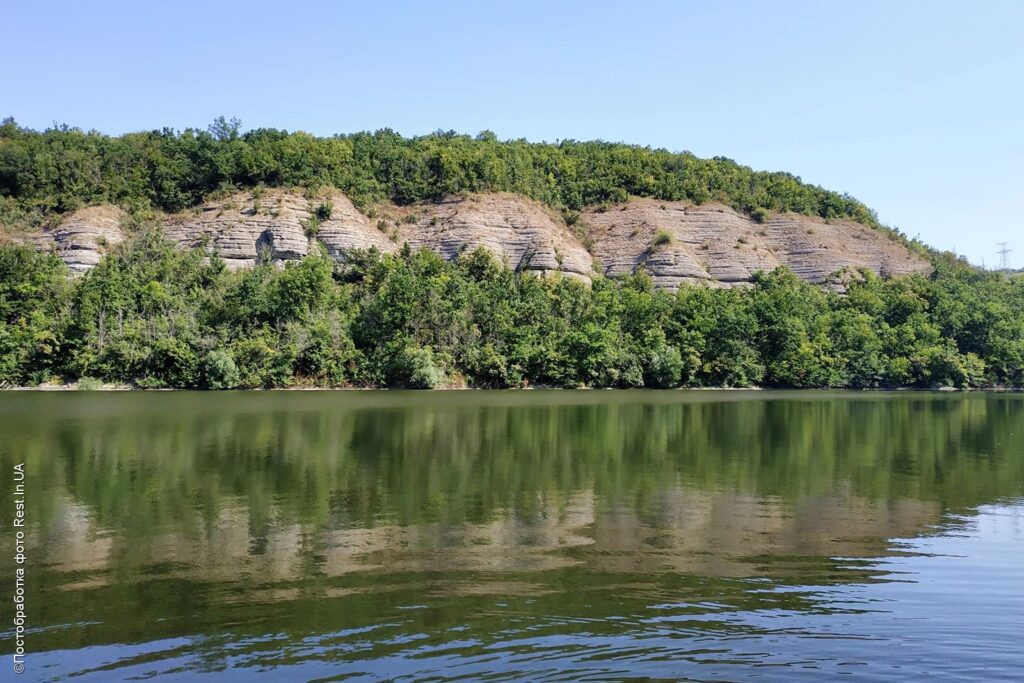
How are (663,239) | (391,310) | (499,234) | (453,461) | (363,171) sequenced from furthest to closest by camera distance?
(363,171) < (663,239) < (499,234) < (391,310) < (453,461)

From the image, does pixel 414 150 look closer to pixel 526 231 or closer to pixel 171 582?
pixel 526 231

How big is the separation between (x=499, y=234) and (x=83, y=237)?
54536 mm

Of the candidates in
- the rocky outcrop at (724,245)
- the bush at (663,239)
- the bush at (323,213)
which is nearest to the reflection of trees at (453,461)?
the bush at (323,213)

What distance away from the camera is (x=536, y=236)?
11256 cm

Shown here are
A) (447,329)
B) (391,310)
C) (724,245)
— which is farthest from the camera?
(724,245)

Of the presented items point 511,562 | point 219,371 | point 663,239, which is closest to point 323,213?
point 219,371

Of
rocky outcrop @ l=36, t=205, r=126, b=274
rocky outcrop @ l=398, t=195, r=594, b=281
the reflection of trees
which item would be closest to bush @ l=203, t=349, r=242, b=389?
the reflection of trees

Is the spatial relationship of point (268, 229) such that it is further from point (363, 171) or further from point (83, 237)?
point (363, 171)

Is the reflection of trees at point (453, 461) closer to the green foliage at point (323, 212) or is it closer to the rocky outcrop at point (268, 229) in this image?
the rocky outcrop at point (268, 229)

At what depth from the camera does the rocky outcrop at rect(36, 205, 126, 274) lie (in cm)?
9194

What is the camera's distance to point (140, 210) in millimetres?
104062

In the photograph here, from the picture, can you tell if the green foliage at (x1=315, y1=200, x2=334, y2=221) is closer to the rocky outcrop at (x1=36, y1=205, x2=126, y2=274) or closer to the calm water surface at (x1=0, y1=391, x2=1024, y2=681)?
the rocky outcrop at (x1=36, y1=205, x2=126, y2=274)

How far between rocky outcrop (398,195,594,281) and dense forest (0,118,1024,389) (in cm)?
488

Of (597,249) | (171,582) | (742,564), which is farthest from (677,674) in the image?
(597,249)
